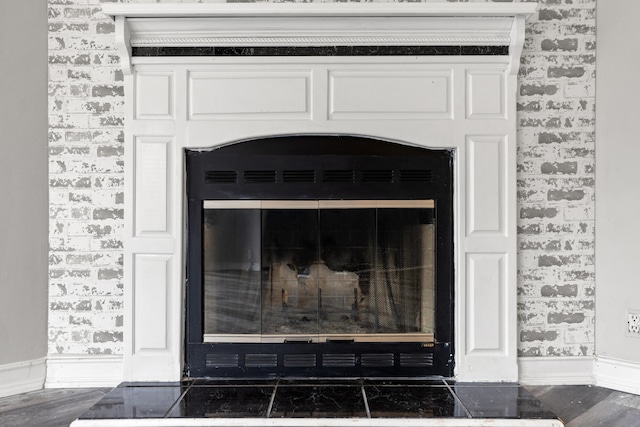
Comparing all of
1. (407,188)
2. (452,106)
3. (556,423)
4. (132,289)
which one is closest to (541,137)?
(452,106)

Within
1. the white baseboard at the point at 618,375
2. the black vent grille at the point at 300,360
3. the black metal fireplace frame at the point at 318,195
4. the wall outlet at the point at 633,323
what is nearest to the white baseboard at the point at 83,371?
the black metal fireplace frame at the point at 318,195

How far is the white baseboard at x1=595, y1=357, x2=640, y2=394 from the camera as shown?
2641 mm

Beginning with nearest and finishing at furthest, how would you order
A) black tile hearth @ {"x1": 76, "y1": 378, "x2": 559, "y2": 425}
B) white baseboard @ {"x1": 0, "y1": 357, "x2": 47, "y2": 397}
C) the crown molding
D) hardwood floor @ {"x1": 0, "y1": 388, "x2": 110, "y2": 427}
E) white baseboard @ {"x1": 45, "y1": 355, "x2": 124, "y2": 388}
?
black tile hearth @ {"x1": 76, "y1": 378, "x2": 559, "y2": 425}
hardwood floor @ {"x1": 0, "y1": 388, "x2": 110, "y2": 427}
the crown molding
white baseboard @ {"x1": 0, "y1": 357, "x2": 47, "y2": 397}
white baseboard @ {"x1": 45, "y1": 355, "x2": 124, "y2": 388}

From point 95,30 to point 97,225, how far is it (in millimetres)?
1066

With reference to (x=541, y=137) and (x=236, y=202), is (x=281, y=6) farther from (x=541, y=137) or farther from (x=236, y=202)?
(x=541, y=137)

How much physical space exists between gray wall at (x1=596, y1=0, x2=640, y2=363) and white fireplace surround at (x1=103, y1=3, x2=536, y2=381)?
53cm

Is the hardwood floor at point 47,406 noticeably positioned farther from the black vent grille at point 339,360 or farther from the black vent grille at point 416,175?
the black vent grille at point 416,175

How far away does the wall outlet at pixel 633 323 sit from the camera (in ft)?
8.64

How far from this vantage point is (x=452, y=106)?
2629 millimetres

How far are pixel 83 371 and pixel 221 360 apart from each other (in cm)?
78

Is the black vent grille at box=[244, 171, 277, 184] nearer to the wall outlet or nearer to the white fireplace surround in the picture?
the white fireplace surround

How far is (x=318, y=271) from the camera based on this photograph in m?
2.69

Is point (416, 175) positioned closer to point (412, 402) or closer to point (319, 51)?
point (319, 51)

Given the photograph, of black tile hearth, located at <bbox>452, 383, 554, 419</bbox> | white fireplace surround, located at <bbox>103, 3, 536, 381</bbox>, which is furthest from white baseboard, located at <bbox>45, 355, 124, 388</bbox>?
black tile hearth, located at <bbox>452, 383, 554, 419</bbox>
